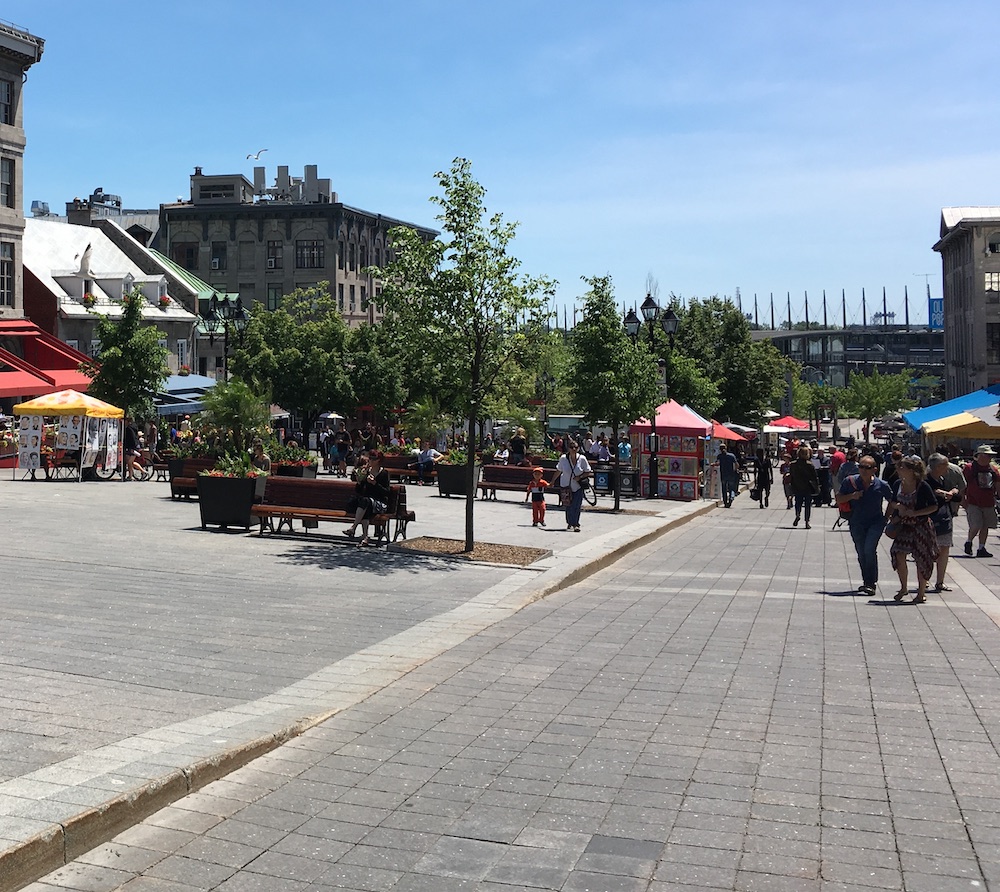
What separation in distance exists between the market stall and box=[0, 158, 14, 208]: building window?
53.9ft

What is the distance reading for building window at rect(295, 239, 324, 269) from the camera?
78.9 metres

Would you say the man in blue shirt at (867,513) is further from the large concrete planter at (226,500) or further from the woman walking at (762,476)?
the woman walking at (762,476)

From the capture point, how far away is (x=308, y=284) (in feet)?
259

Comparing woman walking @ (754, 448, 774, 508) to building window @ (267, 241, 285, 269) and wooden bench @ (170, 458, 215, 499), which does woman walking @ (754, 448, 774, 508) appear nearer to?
wooden bench @ (170, 458, 215, 499)

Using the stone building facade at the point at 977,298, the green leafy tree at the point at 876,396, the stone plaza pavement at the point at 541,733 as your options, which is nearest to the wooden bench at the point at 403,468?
the stone plaza pavement at the point at 541,733

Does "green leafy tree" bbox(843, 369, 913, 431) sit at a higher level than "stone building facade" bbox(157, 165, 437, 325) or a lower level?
lower

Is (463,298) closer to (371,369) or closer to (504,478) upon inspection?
(504,478)

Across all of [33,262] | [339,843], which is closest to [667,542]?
[339,843]

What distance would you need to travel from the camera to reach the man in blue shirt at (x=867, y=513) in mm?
13523

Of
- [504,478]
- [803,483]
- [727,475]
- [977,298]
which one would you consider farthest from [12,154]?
[977,298]

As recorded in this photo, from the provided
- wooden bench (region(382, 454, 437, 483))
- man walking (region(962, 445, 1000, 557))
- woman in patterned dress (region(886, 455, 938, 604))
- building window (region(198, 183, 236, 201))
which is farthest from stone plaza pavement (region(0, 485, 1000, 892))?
building window (region(198, 183, 236, 201))

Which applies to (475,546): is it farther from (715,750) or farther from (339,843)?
(339,843)

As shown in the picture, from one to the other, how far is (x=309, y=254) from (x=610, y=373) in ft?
180

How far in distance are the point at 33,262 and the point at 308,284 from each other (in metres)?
28.1
